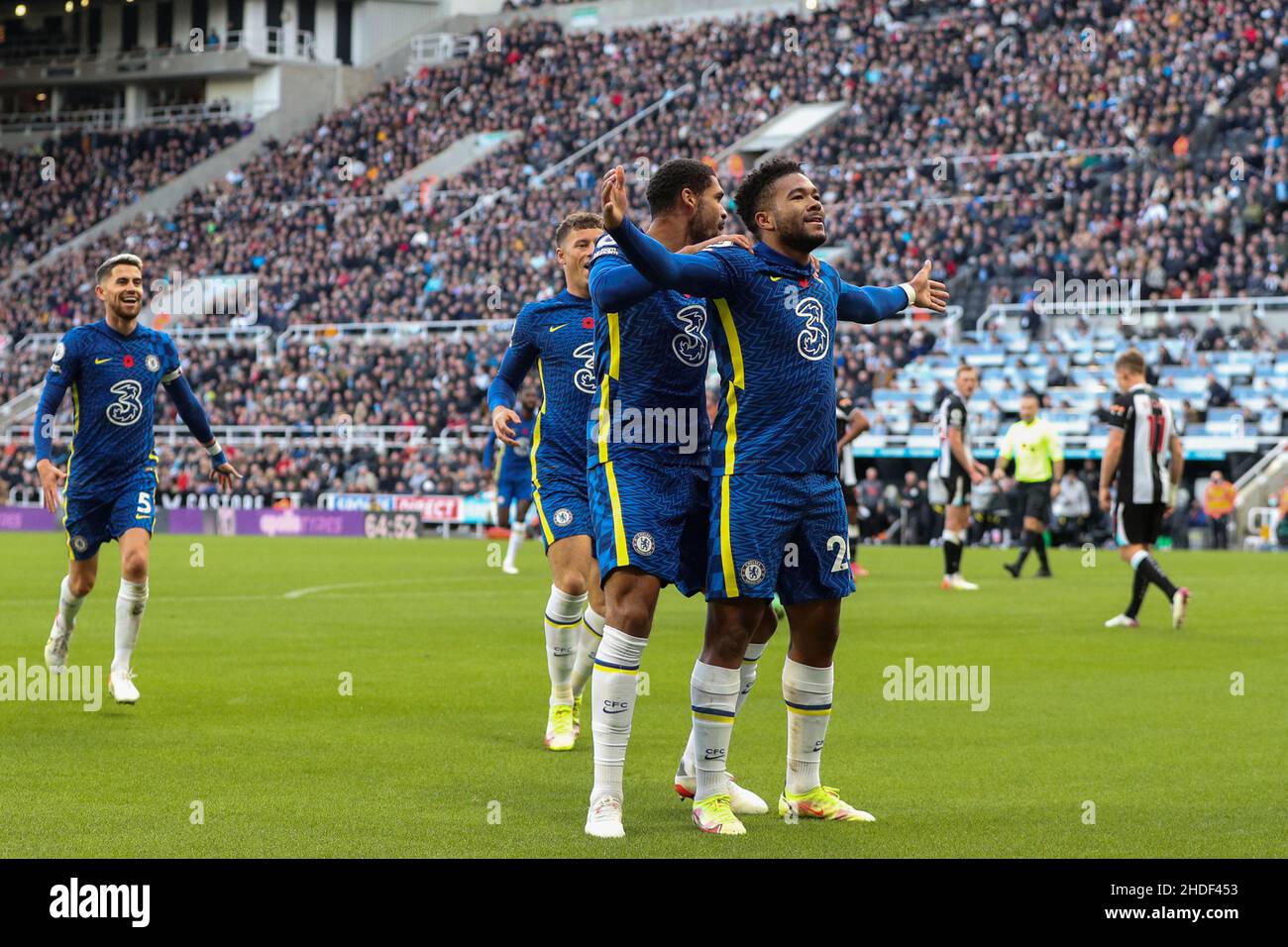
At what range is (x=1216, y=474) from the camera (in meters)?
31.5

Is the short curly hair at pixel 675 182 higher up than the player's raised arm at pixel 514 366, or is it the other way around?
the short curly hair at pixel 675 182

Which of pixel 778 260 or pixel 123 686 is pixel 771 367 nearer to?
pixel 778 260

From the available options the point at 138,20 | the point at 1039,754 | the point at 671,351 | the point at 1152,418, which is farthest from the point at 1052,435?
the point at 138,20

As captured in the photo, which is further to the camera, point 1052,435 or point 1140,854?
point 1052,435

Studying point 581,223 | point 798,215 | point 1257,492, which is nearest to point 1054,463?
point 1257,492

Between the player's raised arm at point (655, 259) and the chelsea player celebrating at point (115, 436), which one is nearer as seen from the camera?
the player's raised arm at point (655, 259)

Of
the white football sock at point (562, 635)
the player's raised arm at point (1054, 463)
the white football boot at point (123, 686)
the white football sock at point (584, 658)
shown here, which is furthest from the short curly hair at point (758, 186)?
the player's raised arm at point (1054, 463)

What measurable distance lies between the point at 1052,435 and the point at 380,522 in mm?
19754

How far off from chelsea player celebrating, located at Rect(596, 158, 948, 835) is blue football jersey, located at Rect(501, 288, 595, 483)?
89.4 inches

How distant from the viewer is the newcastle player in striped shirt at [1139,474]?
15312mm

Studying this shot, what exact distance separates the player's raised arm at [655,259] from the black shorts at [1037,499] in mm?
16234

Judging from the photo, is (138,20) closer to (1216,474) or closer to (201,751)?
(1216,474)

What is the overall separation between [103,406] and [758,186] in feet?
16.7

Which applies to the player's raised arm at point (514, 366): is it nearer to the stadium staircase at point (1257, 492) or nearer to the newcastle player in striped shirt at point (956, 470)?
the newcastle player in striped shirt at point (956, 470)
